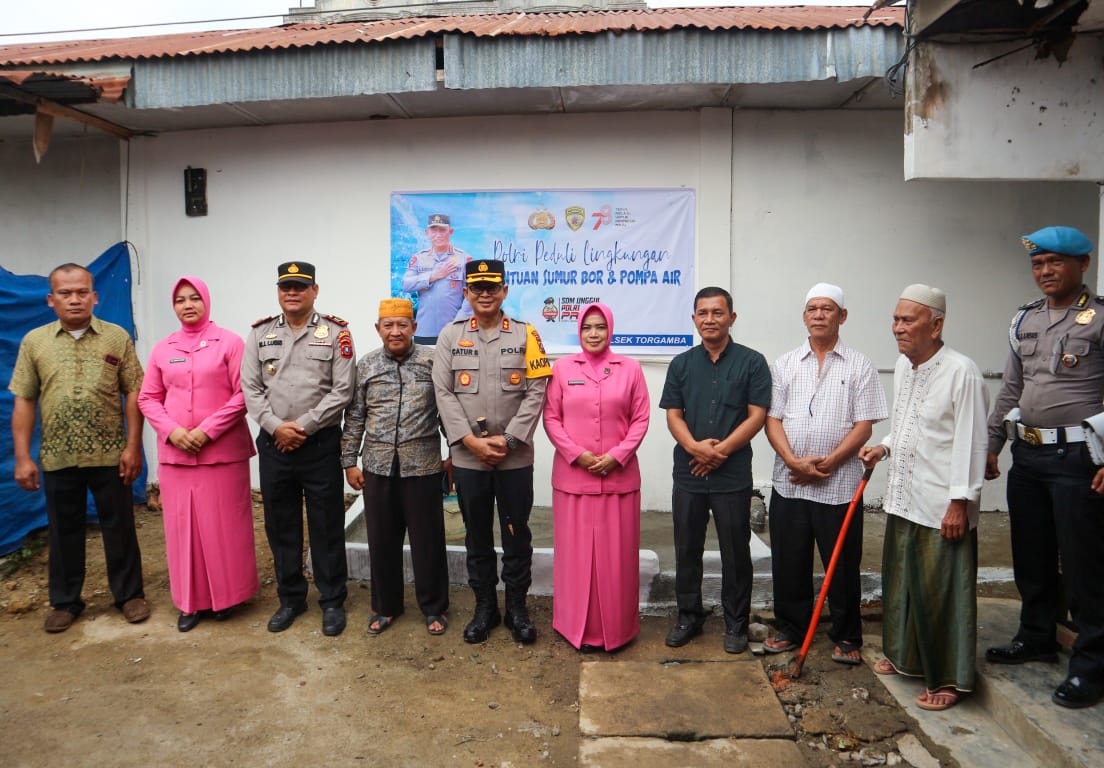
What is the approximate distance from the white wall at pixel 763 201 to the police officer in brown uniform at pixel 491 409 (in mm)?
2259

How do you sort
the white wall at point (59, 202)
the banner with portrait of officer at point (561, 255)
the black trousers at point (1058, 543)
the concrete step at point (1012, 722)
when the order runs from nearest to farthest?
the concrete step at point (1012, 722) < the black trousers at point (1058, 543) < the banner with portrait of officer at point (561, 255) < the white wall at point (59, 202)

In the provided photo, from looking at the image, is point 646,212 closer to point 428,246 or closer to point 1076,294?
point 428,246

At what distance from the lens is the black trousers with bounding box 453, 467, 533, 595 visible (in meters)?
4.17

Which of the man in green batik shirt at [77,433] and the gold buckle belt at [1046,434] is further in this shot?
the man in green batik shirt at [77,433]

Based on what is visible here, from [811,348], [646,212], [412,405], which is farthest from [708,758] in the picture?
[646,212]

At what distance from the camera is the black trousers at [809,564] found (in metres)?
3.85

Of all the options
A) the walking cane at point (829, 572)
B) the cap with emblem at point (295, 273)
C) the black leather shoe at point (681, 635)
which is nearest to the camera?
the walking cane at point (829, 572)

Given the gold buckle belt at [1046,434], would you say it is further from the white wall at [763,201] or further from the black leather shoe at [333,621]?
the black leather shoe at [333,621]

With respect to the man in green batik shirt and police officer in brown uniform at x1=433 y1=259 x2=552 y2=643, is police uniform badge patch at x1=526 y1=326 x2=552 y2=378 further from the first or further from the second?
the man in green batik shirt

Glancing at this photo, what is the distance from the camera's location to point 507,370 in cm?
416

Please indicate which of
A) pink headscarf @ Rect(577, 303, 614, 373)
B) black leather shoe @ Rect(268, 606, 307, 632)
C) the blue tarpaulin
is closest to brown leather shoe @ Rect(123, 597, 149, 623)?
black leather shoe @ Rect(268, 606, 307, 632)

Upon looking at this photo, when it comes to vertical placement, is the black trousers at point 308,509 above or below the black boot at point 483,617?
above

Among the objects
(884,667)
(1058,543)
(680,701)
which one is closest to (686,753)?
(680,701)

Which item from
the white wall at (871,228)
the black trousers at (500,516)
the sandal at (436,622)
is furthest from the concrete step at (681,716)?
the white wall at (871,228)
